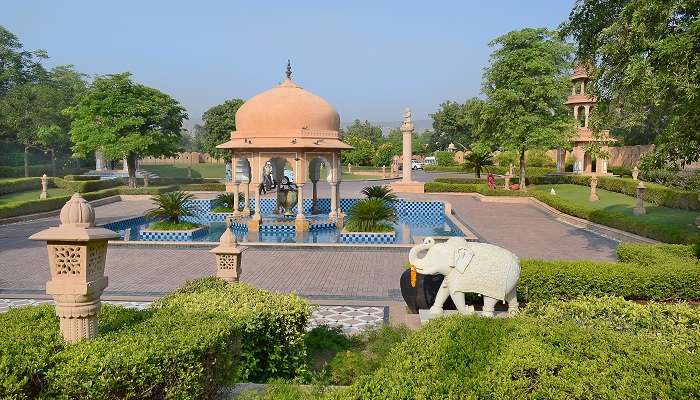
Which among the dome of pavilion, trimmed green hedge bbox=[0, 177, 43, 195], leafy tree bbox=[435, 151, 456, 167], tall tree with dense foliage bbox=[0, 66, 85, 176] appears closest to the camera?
the dome of pavilion

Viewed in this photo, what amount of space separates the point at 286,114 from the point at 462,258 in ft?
41.9

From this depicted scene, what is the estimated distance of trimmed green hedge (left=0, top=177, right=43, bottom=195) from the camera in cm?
2953

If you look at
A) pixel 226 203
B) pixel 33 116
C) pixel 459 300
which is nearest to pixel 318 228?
pixel 226 203

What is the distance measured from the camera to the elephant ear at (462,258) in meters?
6.80

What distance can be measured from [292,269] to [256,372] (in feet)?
21.4

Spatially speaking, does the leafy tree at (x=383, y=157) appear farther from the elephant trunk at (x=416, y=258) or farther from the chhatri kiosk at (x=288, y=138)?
the elephant trunk at (x=416, y=258)

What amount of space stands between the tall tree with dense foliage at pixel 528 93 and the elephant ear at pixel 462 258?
2267 centimetres

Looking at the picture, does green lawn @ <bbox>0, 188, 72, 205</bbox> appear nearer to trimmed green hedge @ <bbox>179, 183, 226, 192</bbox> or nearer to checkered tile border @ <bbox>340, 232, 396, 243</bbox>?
trimmed green hedge @ <bbox>179, 183, 226, 192</bbox>

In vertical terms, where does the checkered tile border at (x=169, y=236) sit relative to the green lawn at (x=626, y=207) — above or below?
below

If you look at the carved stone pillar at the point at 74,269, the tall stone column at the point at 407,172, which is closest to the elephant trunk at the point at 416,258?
the carved stone pillar at the point at 74,269

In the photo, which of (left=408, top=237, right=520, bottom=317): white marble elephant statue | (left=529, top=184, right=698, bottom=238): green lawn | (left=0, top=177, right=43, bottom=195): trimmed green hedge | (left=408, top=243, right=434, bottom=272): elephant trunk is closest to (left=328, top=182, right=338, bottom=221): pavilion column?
(left=529, top=184, right=698, bottom=238): green lawn

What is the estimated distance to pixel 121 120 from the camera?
29891mm

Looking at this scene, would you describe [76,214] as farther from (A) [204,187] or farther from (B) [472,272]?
A: (A) [204,187]

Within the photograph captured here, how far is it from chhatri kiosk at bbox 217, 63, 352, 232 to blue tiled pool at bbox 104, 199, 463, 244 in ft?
1.83
